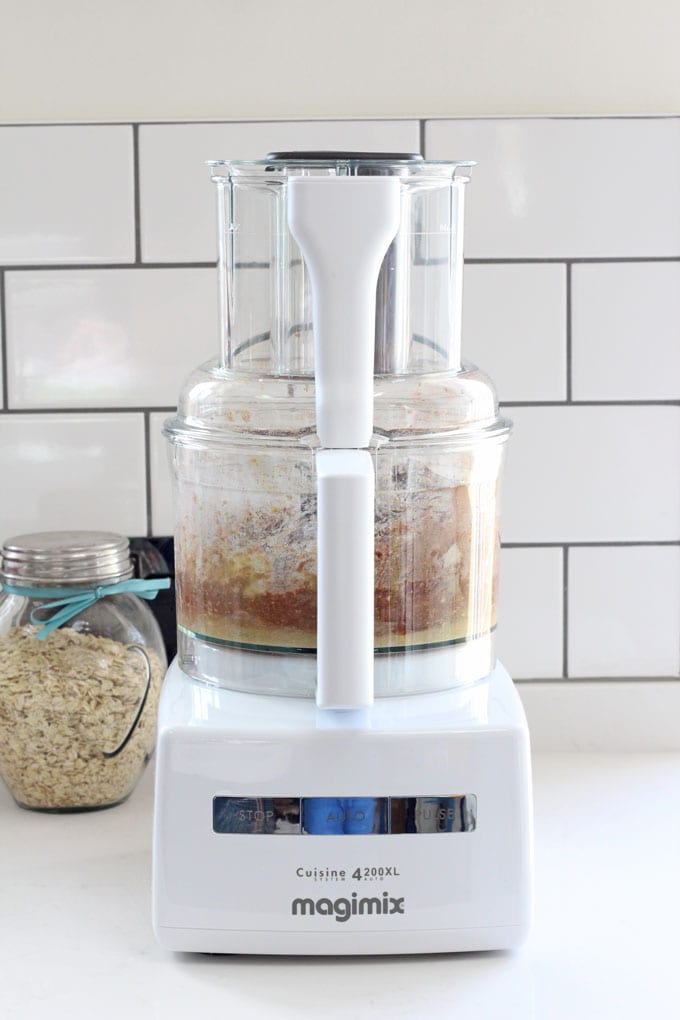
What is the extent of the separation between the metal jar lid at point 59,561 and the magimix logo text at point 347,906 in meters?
0.28

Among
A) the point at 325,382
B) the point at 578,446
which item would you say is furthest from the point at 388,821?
the point at 578,446

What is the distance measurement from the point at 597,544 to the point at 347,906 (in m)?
0.41

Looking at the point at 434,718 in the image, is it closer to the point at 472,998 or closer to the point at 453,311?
the point at 472,998

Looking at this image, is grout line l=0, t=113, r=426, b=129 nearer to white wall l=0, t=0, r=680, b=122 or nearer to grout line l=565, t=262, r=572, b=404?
white wall l=0, t=0, r=680, b=122

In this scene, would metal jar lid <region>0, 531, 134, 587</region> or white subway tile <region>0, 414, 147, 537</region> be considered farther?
white subway tile <region>0, 414, 147, 537</region>

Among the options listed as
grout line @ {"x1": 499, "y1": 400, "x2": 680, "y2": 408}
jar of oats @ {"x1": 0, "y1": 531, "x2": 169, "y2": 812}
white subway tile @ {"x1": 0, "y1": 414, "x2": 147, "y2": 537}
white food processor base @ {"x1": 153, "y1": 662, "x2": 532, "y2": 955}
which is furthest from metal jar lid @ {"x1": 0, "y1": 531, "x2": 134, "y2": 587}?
grout line @ {"x1": 499, "y1": 400, "x2": 680, "y2": 408}

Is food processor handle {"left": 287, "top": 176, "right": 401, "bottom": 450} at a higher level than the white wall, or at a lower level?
lower

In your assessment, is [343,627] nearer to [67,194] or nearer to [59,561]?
[59,561]

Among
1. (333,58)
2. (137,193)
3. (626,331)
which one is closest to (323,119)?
(333,58)

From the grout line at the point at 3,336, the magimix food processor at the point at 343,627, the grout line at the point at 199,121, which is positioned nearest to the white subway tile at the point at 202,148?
the grout line at the point at 199,121

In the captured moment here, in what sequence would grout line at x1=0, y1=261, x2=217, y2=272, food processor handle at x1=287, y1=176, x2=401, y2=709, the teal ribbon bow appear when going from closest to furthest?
food processor handle at x1=287, y1=176, x2=401, y2=709 < the teal ribbon bow < grout line at x1=0, y1=261, x2=217, y2=272

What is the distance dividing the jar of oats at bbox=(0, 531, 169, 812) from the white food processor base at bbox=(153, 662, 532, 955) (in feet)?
0.65

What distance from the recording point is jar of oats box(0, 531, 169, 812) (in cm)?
76

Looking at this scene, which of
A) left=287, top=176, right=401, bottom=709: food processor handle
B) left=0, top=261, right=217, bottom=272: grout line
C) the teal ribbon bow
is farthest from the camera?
left=0, top=261, right=217, bottom=272: grout line
